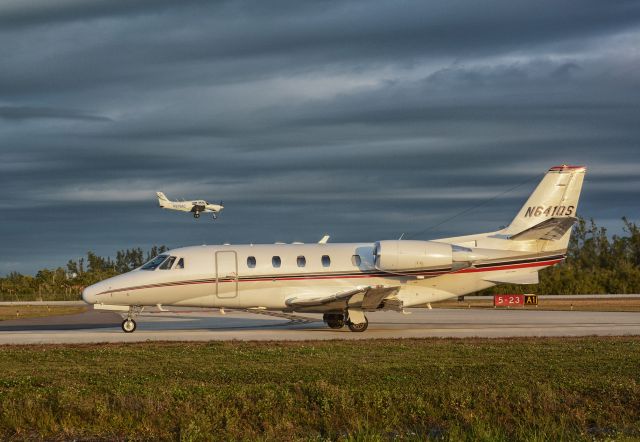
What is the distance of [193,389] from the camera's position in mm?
15477

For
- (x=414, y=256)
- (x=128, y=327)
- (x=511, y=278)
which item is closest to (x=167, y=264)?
(x=128, y=327)

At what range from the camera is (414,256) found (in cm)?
3014

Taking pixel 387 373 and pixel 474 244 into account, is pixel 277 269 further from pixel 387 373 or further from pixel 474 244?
pixel 387 373

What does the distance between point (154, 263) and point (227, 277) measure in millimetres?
2735

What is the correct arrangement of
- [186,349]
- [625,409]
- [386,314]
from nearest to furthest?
[625,409] → [186,349] → [386,314]

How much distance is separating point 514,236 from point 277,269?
27.6ft

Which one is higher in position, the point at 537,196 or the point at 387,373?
the point at 537,196

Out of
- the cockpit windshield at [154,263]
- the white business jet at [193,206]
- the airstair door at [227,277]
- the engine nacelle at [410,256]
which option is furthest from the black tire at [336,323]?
the white business jet at [193,206]

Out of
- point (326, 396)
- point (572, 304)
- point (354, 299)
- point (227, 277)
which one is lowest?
point (326, 396)

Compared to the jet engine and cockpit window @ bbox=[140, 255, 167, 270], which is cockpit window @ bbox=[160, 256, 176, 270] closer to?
cockpit window @ bbox=[140, 255, 167, 270]

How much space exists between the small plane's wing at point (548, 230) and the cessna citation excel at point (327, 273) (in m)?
0.03

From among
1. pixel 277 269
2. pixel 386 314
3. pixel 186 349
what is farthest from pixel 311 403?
pixel 386 314

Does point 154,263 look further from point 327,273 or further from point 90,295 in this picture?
point 327,273

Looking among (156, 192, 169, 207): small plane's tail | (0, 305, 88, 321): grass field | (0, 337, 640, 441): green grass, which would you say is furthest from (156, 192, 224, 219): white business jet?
(0, 337, 640, 441): green grass
